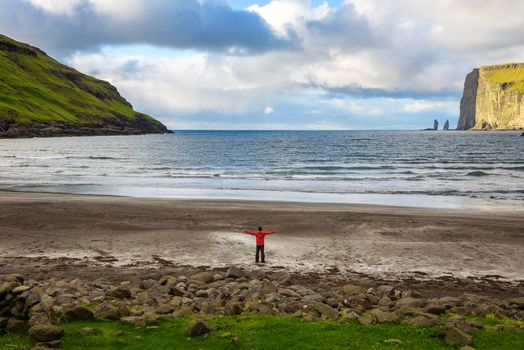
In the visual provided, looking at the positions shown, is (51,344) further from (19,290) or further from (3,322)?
(19,290)

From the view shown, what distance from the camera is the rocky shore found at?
483 inches

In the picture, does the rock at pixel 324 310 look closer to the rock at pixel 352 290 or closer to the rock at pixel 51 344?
the rock at pixel 352 290

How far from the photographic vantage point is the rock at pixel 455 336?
437 inches

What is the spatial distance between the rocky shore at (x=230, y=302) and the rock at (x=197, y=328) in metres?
0.02

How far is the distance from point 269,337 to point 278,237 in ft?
54.7

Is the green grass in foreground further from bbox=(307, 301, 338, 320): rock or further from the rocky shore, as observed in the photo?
bbox=(307, 301, 338, 320): rock

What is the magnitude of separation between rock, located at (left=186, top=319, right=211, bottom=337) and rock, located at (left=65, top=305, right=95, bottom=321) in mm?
3031

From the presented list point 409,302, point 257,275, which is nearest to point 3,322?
point 257,275

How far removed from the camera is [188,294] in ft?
54.0

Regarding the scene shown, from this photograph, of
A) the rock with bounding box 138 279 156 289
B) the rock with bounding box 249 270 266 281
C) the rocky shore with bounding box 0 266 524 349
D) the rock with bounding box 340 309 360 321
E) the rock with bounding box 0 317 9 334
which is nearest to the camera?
the rock with bounding box 0 317 9 334

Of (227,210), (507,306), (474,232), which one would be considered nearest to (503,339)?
(507,306)

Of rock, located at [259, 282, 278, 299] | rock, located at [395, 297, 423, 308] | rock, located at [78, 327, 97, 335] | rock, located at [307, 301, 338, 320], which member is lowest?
rock, located at [395, 297, 423, 308]

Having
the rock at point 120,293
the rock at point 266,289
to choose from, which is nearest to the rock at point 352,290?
the rock at point 266,289

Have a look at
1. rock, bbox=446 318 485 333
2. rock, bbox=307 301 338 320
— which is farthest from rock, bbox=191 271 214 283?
rock, bbox=446 318 485 333
